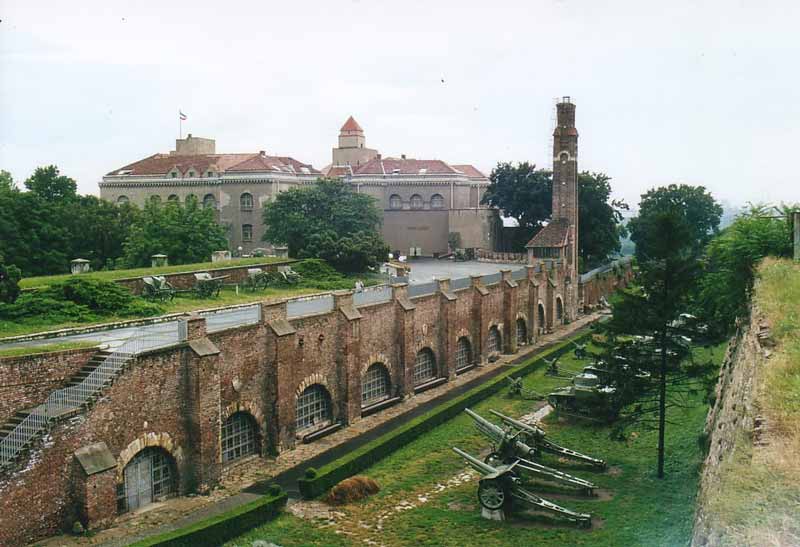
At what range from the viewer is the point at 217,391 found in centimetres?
2244

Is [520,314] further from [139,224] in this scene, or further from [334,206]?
[139,224]

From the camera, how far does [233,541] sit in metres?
19.3

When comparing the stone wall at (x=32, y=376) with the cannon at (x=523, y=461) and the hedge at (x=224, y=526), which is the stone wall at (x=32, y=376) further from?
the cannon at (x=523, y=461)

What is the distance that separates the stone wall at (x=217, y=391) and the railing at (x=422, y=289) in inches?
9.3

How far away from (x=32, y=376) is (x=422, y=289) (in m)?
20.3

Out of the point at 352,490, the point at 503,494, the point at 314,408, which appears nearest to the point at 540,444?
the point at 503,494

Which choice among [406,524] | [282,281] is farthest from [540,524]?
[282,281]

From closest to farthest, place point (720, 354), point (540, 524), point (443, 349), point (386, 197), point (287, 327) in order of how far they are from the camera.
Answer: point (540, 524), point (287, 327), point (443, 349), point (720, 354), point (386, 197)

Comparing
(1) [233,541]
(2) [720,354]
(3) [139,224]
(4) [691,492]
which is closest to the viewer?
(1) [233,541]

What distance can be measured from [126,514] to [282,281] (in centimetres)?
2262

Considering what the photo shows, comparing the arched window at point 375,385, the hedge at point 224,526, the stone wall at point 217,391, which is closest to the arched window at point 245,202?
the stone wall at point 217,391

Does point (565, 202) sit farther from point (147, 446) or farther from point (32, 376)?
point (32, 376)

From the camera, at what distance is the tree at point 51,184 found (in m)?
64.5

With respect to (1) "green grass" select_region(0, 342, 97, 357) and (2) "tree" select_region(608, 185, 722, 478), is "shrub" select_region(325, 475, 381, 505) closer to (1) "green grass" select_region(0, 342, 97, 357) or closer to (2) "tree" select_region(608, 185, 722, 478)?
(1) "green grass" select_region(0, 342, 97, 357)
